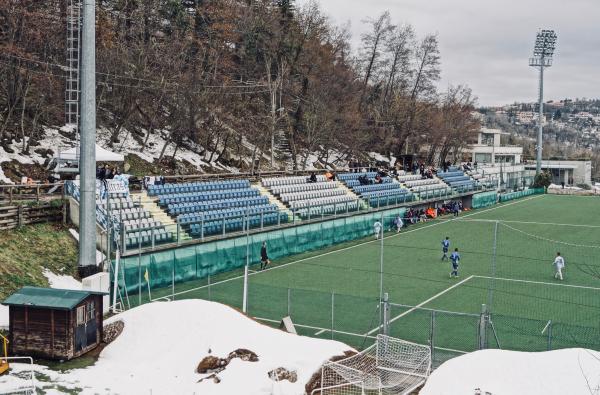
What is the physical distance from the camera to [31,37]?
127ft

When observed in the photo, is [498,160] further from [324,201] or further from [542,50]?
[324,201]

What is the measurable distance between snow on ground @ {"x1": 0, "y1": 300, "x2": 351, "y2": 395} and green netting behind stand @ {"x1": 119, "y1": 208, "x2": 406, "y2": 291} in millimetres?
6798

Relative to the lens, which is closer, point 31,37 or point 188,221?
point 188,221

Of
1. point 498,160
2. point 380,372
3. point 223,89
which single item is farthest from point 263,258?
point 498,160

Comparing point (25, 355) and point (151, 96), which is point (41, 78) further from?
point (25, 355)

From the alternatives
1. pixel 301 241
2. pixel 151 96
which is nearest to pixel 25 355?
pixel 301 241

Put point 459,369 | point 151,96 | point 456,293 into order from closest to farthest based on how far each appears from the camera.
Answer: point 459,369
point 456,293
point 151,96

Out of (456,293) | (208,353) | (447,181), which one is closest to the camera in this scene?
(208,353)

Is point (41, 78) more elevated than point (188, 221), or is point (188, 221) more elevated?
point (41, 78)

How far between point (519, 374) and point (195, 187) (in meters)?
24.6

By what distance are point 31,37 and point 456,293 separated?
28379 mm

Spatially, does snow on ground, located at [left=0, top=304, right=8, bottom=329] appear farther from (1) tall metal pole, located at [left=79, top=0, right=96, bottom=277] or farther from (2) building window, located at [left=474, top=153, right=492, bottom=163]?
(2) building window, located at [left=474, top=153, right=492, bottom=163]

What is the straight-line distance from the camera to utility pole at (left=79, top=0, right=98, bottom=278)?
22281 mm

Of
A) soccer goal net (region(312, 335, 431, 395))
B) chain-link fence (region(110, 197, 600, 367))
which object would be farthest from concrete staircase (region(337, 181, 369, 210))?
soccer goal net (region(312, 335, 431, 395))
